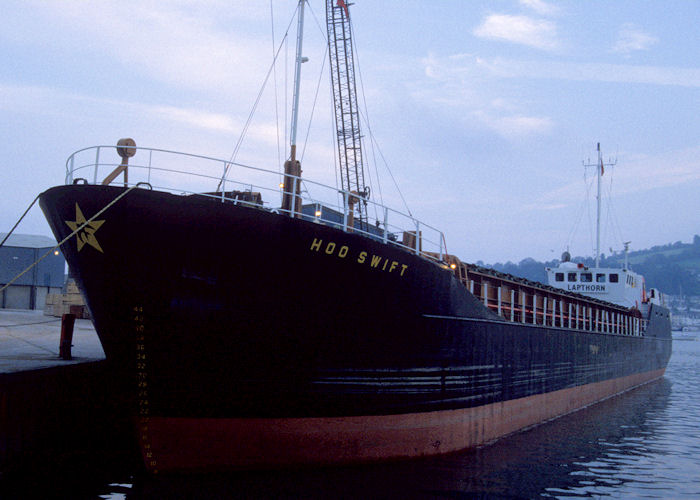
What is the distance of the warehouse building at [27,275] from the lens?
40875mm

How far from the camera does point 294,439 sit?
10039 mm

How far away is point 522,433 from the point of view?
16203 millimetres

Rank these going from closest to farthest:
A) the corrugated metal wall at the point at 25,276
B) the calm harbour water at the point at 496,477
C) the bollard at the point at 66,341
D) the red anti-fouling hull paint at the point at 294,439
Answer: the calm harbour water at the point at 496,477 < the red anti-fouling hull paint at the point at 294,439 < the bollard at the point at 66,341 < the corrugated metal wall at the point at 25,276

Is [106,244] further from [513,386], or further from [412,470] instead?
[513,386]

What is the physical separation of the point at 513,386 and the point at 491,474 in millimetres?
4731

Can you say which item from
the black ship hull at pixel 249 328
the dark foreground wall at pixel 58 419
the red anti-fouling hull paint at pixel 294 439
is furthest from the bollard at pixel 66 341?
the red anti-fouling hull paint at pixel 294 439

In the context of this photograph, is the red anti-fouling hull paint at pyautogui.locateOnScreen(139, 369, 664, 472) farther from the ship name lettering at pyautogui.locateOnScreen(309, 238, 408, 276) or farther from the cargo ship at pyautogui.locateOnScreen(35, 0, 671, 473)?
the ship name lettering at pyautogui.locateOnScreen(309, 238, 408, 276)

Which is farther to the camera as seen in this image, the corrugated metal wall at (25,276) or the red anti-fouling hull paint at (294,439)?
the corrugated metal wall at (25,276)

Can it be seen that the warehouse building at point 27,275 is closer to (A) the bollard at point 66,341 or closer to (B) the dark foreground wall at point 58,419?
(A) the bollard at point 66,341

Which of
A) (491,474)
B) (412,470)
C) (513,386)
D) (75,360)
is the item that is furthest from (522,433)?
(75,360)

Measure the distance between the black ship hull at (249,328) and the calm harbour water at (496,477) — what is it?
0.44 meters

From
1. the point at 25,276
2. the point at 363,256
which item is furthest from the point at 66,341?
the point at 25,276

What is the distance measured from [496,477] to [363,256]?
510cm

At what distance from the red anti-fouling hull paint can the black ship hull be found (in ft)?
0.08
